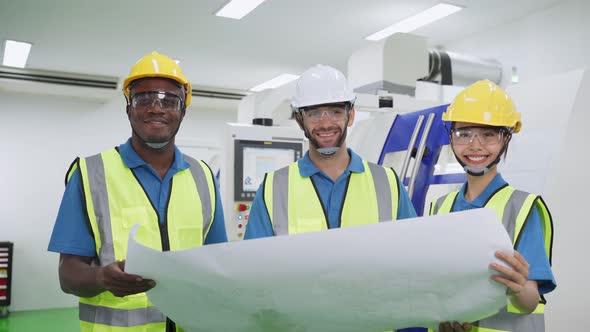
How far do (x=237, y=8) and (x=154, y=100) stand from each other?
183 inches

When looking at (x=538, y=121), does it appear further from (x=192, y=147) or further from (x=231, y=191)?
(x=192, y=147)

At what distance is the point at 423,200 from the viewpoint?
2.97 m

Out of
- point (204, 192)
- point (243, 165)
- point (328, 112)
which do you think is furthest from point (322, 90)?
point (243, 165)

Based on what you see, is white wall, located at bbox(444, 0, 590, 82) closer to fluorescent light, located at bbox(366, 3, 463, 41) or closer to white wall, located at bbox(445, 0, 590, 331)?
fluorescent light, located at bbox(366, 3, 463, 41)

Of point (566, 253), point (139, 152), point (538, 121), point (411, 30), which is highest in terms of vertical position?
point (411, 30)

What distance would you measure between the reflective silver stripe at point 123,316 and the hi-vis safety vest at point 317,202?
44 cm

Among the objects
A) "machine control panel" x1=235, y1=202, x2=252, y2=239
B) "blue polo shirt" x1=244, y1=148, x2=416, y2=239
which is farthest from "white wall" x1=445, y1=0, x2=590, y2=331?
"machine control panel" x1=235, y1=202, x2=252, y2=239

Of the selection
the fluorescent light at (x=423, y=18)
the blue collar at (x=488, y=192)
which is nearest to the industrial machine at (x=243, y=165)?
the blue collar at (x=488, y=192)

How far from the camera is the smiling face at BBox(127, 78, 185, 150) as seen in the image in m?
1.76

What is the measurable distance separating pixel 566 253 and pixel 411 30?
194 inches

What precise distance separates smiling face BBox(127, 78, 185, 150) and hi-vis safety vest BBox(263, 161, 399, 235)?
1.18 feet

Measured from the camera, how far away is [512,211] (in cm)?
173

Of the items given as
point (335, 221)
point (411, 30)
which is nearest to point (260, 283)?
point (335, 221)

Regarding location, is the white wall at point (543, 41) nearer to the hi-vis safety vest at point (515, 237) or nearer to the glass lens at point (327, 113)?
the hi-vis safety vest at point (515, 237)
